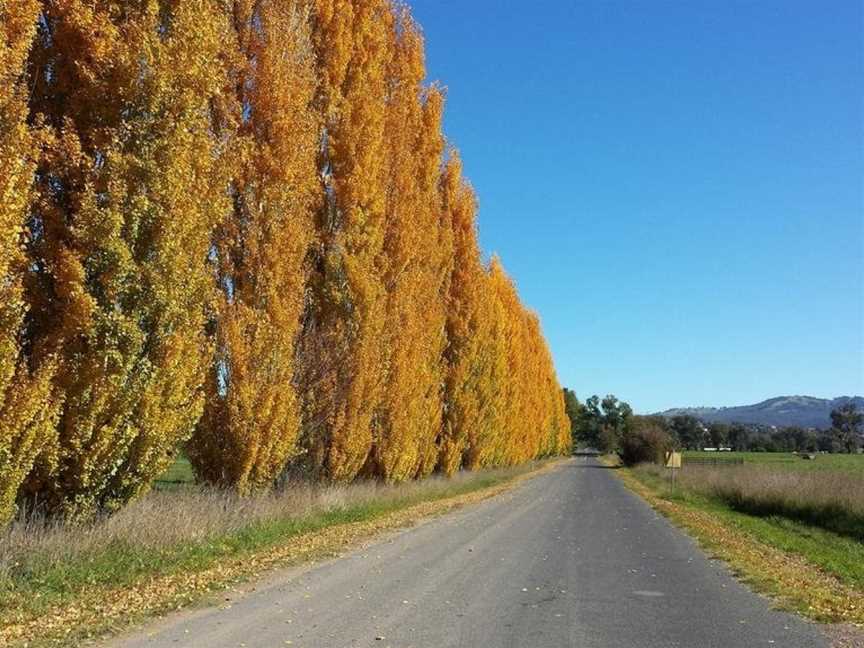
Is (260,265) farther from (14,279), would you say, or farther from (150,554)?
(150,554)

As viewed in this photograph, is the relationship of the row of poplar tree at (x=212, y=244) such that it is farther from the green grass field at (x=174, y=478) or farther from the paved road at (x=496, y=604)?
the paved road at (x=496, y=604)

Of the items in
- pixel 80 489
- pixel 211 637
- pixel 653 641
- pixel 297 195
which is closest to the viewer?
pixel 211 637

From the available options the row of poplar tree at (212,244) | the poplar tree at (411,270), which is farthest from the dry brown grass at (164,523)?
the poplar tree at (411,270)

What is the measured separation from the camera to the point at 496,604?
949 centimetres

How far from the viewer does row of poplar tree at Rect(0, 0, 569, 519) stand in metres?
11.0

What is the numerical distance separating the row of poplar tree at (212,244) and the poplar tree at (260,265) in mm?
50

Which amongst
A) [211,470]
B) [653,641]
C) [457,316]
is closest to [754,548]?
[653,641]

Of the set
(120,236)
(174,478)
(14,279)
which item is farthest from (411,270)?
(174,478)

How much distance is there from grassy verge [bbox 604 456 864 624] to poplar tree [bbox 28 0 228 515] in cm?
966

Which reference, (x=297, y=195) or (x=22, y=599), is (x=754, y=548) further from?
(x=22, y=599)

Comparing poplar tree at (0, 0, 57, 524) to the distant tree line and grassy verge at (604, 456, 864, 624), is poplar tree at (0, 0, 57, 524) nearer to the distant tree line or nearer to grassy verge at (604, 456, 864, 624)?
grassy verge at (604, 456, 864, 624)

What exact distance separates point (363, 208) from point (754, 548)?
14.0m

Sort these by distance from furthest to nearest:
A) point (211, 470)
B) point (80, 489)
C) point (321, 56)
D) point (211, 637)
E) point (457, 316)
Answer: point (457, 316)
point (321, 56)
point (211, 470)
point (80, 489)
point (211, 637)

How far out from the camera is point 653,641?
7.80m
